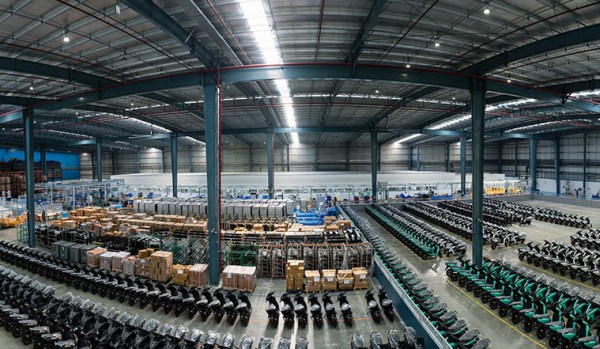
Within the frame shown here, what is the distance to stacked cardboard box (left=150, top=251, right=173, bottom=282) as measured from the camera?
10445 millimetres

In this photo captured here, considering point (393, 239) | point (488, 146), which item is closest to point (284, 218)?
point (393, 239)

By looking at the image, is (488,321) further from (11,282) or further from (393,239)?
(11,282)

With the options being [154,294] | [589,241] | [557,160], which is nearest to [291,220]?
[154,294]

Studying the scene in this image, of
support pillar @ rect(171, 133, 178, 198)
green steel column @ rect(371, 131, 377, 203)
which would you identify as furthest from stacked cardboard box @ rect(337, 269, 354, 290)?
support pillar @ rect(171, 133, 178, 198)

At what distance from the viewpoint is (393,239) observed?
1717cm

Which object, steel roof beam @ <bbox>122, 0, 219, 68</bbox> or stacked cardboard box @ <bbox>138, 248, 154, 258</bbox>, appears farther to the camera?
stacked cardboard box @ <bbox>138, 248, 154, 258</bbox>

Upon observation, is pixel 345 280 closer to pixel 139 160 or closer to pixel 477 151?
pixel 477 151

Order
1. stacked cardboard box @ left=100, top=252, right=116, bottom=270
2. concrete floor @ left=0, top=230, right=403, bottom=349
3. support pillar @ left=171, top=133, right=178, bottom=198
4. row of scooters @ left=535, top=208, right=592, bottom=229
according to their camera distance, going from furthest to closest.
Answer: support pillar @ left=171, top=133, right=178, bottom=198 < row of scooters @ left=535, top=208, right=592, bottom=229 < stacked cardboard box @ left=100, top=252, right=116, bottom=270 < concrete floor @ left=0, top=230, right=403, bottom=349

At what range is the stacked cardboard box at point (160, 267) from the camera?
10.4m

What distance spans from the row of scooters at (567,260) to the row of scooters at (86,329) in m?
11.7

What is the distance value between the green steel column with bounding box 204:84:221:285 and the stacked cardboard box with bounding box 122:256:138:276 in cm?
336

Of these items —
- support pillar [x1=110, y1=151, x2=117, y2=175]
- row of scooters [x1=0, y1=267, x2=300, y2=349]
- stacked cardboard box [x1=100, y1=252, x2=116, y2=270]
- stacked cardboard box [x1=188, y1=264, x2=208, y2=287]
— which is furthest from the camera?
support pillar [x1=110, y1=151, x2=117, y2=175]

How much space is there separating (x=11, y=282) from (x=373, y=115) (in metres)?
21.2

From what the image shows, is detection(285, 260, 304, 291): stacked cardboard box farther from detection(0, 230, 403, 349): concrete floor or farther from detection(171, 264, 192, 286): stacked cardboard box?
detection(171, 264, 192, 286): stacked cardboard box
